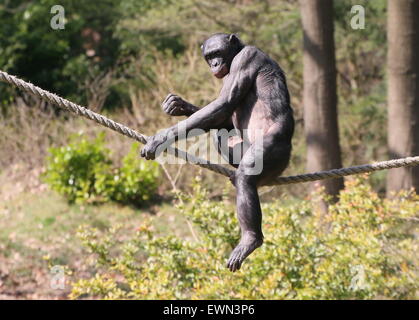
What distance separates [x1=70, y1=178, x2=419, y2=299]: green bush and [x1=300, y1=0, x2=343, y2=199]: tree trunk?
8.38ft

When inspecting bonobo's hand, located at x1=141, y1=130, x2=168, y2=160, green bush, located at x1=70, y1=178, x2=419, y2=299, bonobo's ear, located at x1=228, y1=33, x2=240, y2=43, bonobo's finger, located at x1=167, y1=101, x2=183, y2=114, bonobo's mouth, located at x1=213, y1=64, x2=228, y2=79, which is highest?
bonobo's ear, located at x1=228, y1=33, x2=240, y2=43

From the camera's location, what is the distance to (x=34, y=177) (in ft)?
34.6

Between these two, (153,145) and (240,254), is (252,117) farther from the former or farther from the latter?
(240,254)

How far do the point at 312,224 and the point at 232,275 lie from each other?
0.92m

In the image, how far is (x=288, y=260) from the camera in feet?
18.9

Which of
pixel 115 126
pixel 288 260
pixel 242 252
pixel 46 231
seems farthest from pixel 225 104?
pixel 46 231

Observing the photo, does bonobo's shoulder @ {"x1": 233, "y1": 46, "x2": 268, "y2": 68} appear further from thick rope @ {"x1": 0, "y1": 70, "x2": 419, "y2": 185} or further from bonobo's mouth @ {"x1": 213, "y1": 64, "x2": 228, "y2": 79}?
thick rope @ {"x1": 0, "y1": 70, "x2": 419, "y2": 185}

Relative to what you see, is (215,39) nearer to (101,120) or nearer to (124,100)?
(101,120)

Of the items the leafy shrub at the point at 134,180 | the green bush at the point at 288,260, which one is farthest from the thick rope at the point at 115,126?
the leafy shrub at the point at 134,180

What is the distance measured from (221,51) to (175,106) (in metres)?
0.43

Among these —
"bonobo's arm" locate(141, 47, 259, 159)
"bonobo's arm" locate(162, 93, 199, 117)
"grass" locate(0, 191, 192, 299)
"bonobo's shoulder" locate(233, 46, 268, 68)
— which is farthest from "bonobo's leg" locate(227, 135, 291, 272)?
"grass" locate(0, 191, 192, 299)

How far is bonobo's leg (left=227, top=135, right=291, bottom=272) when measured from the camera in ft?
11.6

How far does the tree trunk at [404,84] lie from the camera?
8.32 metres
